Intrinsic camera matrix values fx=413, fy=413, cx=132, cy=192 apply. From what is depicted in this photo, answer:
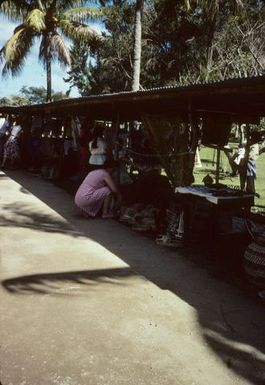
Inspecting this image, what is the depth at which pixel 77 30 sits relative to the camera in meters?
21.1

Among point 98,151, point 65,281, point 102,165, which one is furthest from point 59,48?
point 65,281

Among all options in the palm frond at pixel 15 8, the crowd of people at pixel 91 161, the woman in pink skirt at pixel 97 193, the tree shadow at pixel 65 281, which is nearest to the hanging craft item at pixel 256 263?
the tree shadow at pixel 65 281

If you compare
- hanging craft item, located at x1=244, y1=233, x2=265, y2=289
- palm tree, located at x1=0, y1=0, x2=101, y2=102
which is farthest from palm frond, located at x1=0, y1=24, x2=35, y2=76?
hanging craft item, located at x1=244, y1=233, x2=265, y2=289

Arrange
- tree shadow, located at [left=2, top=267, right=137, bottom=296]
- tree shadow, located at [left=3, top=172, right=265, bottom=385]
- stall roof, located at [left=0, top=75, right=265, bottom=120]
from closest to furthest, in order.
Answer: tree shadow, located at [left=3, top=172, right=265, bottom=385], tree shadow, located at [left=2, top=267, right=137, bottom=296], stall roof, located at [left=0, top=75, right=265, bottom=120]

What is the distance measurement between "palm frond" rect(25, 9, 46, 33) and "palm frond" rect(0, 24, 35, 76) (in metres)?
0.96

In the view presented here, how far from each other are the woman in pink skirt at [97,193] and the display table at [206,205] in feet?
5.88

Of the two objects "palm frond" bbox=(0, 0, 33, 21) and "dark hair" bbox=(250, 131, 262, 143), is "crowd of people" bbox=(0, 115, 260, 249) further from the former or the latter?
"palm frond" bbox=(0, 0, 33, 21)

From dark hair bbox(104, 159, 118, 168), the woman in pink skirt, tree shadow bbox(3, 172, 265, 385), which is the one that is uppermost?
dark hair bbox(104, 159, 118, 168)

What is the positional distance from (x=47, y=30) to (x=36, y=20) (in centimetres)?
191

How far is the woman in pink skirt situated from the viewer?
8070mm

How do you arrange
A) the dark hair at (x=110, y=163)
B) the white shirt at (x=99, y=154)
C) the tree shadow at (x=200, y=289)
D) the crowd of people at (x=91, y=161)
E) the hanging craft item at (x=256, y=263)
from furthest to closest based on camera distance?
the white shirt at (x=99, y=154) → the dark hair at (x=110, y=163) → the crowd of people at (x=91, y=161) → the hanging craft item at (x=256, y=263) → the tree shadow at (x=200, y=289)

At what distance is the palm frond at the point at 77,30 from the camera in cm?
2109

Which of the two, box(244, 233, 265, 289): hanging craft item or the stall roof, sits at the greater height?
the stall roof

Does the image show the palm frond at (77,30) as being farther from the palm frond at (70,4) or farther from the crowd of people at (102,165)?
the crowd of people at (102,165)
